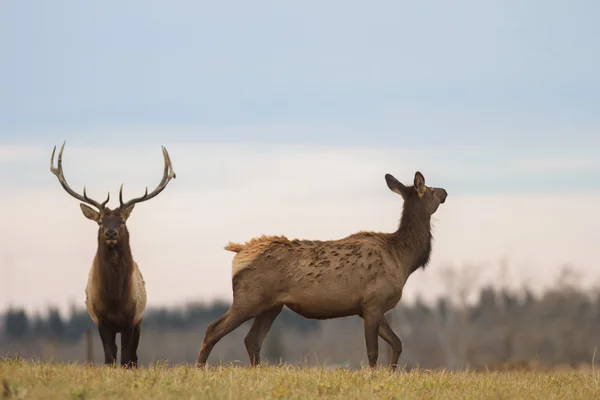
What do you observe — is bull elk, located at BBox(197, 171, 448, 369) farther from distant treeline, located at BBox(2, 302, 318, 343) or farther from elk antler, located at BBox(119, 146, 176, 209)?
distant treeline, located at BBox(2, 302, 318, 343)

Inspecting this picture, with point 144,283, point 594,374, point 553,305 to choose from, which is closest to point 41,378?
point 144,283

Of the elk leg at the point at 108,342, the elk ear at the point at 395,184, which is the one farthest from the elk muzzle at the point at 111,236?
the elk ear at the point at 395,184

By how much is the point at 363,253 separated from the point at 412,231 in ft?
3.90

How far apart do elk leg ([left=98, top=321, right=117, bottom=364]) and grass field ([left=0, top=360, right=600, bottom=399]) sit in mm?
2610

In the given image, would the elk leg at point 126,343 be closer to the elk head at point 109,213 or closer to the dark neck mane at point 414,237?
the elk head at point 109,213

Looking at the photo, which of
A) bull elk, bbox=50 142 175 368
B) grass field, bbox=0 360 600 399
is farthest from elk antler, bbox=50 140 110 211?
grass field, bbox=0 360 600 399

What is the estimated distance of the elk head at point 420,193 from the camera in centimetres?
1458

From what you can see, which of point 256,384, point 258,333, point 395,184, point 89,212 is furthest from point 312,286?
point 256,384

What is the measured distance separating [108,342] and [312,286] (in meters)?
2.88

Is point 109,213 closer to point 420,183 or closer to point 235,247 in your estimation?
point 235,247

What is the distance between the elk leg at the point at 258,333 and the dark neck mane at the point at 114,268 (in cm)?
187

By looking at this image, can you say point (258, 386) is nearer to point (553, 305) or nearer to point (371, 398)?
point (371, 398)

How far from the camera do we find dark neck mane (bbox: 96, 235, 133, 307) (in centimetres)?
1298

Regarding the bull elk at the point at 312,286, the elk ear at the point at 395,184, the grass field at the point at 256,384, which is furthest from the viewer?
the elk ear at the point at 395,184
